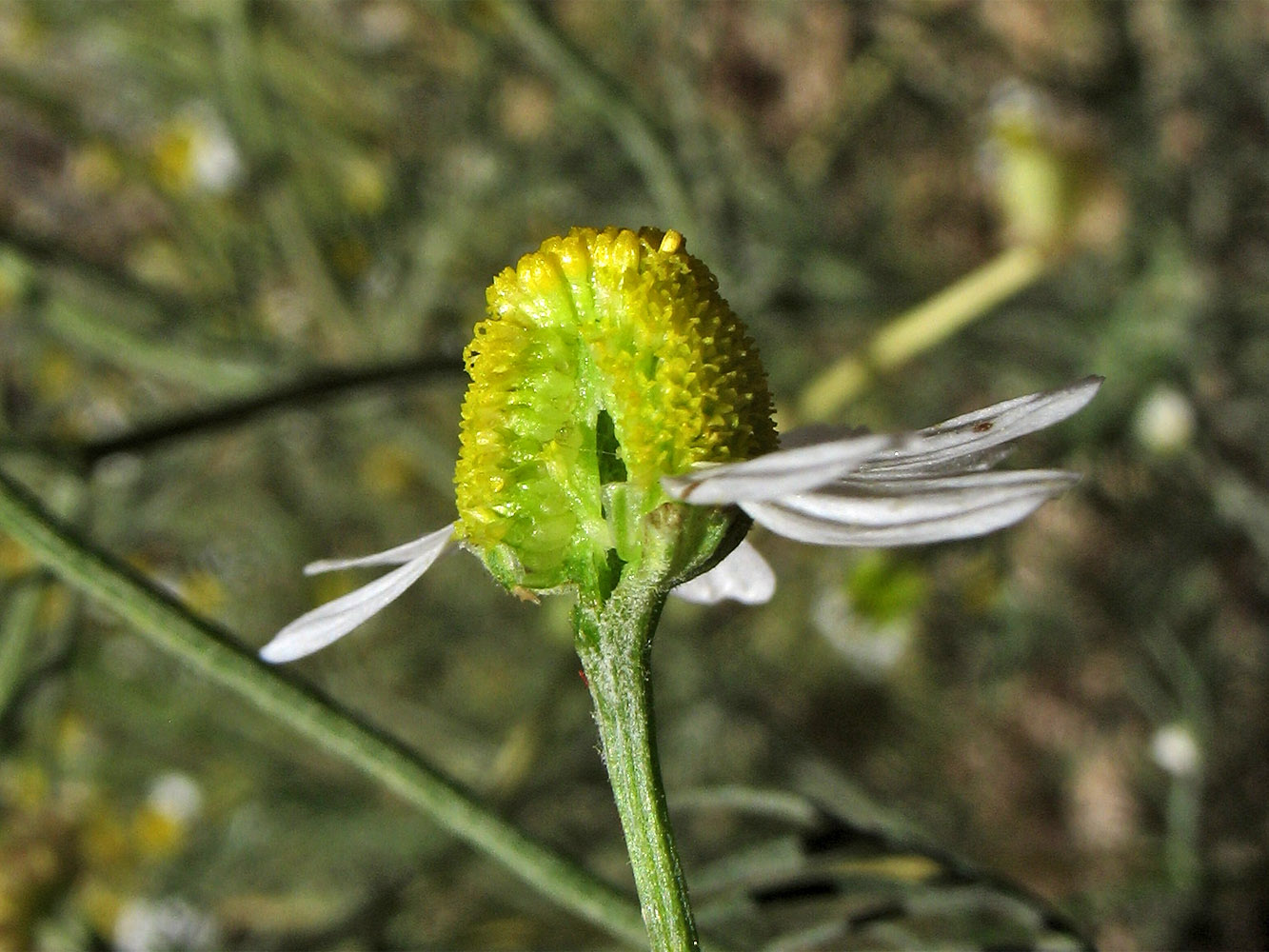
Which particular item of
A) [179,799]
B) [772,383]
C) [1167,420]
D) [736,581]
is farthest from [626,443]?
[179,799]

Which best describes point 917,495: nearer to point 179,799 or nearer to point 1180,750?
point 1180,750

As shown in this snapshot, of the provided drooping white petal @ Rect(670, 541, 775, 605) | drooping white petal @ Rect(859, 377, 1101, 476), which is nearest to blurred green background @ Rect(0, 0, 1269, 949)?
drooping white petal @ Rect(670, 541, 775, 605)

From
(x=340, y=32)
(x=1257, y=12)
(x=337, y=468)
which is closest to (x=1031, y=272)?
(x=1257, y=12)

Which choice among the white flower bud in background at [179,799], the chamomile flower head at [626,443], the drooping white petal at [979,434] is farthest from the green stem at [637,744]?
the white flower bud in background at [179,799]

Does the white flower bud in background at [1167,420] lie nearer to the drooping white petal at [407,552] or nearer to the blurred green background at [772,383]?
the blurred green background at [772,383]

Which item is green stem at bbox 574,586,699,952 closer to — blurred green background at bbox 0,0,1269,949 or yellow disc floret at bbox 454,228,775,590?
yellow disc floret at bbox 454,228,775,590
